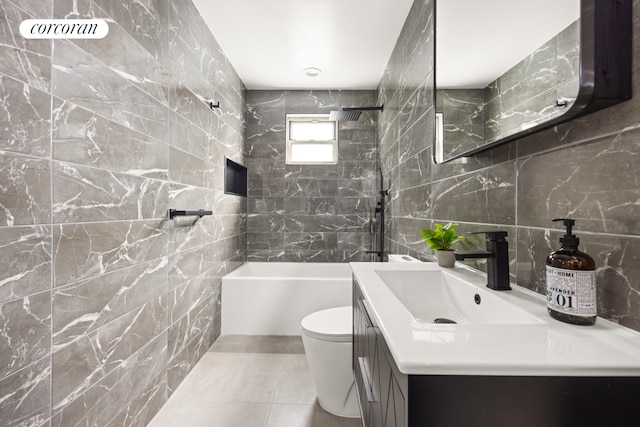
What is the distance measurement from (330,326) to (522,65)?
4.97 feet

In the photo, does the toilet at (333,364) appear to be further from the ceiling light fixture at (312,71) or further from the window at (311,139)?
the ceiling light fixture at (312,71)

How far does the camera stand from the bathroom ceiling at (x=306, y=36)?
2.20 m

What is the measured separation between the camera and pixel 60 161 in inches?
42.1

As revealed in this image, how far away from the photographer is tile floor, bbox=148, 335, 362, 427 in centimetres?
170

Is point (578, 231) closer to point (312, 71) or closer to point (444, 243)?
point (444, 243)

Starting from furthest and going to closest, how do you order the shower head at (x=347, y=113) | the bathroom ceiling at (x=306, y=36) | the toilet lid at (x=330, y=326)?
the shower head at (x=347, y=113) → the bathroom ceiling at (x=306, y=36) → the toilet lid at (x=330, y=326)

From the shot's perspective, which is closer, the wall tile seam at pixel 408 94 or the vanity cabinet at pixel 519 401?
the vanity cabinet at pixel 519 401

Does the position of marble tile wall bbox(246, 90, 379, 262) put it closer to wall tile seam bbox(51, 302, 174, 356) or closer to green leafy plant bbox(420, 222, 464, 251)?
wall tile seam bbox(51, 302, 174, 356)

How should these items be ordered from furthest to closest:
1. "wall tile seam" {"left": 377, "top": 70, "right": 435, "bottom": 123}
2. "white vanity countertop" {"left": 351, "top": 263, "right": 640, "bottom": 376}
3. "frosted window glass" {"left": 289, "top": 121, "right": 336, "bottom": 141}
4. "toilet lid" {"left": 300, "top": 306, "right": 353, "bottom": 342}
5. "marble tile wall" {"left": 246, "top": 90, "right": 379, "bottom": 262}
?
"frosted window glass" {"left": 289, "top": 121, "right": 336, "bottom": 141} → "marble tile wall" {"left": 246, "top": 90, "right": 379, "bottom": 262} → "wall tile seam" {"left": 377, "top": 70, "right": 435, "bottom": 123} → "toilet lid" {"left": 300, "top": 306, "right": 353, "bottom": 342} → "white vanity countertop" {"left": 351, "top": 263, "right": 640, "bottom": 376}

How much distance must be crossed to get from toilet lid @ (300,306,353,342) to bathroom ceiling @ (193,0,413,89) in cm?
217

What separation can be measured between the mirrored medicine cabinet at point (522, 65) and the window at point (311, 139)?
2231 millimetres

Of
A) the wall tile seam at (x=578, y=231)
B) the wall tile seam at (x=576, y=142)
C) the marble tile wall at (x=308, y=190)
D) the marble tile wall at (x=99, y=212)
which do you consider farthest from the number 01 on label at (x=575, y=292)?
the marble tile wall at (x=308, y=190)

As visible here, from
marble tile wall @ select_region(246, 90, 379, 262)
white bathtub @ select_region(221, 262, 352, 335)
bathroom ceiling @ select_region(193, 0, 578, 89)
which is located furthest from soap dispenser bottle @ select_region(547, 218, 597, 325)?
marble tile wall @ select_region(246, 90, 379, 262)

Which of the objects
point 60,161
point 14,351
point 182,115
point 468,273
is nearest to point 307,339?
point 468,273
